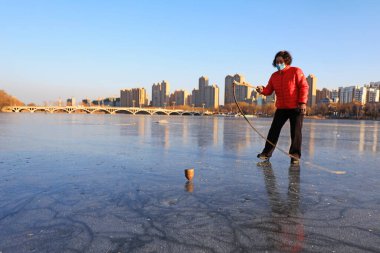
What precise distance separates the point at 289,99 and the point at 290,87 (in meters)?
0.24

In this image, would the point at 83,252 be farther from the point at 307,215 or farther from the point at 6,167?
the point at 6,167

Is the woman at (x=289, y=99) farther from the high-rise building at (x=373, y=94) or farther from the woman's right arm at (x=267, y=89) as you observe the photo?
the high-rise building at (x=373, y=94)

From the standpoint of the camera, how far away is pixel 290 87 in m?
6.03

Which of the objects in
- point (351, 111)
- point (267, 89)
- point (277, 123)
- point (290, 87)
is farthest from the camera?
point (351, 111)

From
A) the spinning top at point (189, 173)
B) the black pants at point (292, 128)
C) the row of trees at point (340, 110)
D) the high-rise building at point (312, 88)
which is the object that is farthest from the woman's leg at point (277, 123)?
the high-rise building at point (312, 88)

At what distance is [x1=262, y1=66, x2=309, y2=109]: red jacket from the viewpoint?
5.94 meters

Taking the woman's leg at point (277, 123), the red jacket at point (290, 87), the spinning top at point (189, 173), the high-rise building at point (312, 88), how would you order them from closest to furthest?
the spinning top at point (189, 173) → the red jacket at point (290, 87) → the woman's leg at point (277, 123) → the high-rise building at point (312, 88)

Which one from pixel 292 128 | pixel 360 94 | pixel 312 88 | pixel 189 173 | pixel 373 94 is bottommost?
pixel 189 173

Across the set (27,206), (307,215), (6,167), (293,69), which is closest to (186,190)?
(307,215)

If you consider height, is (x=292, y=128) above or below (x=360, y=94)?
below

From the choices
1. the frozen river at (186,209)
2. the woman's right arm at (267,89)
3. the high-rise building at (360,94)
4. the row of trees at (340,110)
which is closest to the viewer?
the frozen river at (186,209)

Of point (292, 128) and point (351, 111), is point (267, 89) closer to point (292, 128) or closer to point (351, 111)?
point (292, 128)

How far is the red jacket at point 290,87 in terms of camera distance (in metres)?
5.94

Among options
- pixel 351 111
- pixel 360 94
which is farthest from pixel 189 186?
pixel 360 94
